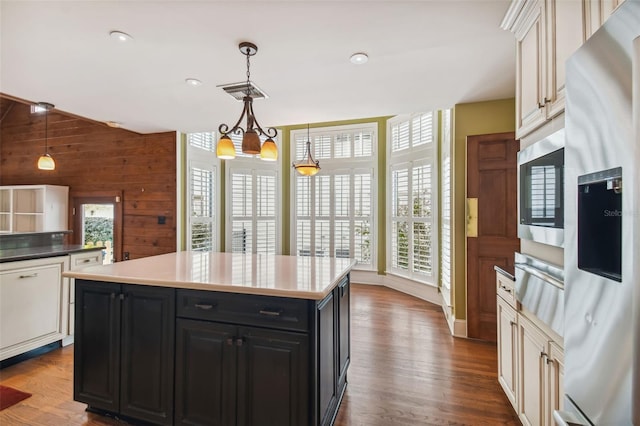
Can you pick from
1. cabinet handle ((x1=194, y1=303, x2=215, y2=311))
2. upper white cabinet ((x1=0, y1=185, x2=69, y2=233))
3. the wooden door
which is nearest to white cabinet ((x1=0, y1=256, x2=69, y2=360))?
cabinet handle ((x1=194, y1=303, x2=215, y2=311))

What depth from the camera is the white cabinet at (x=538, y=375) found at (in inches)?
52.2

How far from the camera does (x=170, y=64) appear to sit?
8.32 ft

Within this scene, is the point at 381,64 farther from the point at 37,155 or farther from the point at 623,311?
the point at 37,155

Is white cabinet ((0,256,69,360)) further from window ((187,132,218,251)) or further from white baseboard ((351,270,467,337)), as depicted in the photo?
white baseboard ((351,270,467,337))

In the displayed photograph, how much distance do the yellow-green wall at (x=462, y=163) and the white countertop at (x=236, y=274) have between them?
1.73 metres

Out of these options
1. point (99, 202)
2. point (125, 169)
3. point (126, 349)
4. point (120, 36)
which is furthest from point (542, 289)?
point (99, 202)

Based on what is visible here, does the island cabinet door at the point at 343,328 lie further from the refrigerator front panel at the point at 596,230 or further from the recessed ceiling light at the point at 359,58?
the recessed ceiling light at the point at 359,58

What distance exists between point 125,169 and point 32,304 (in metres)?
2.83

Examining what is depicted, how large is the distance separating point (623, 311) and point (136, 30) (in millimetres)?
2848

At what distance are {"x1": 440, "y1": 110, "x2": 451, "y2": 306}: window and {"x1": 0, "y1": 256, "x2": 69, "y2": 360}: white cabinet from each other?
426 cm

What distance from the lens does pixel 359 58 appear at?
2381mm

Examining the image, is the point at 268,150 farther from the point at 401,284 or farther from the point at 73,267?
the point at 401,284

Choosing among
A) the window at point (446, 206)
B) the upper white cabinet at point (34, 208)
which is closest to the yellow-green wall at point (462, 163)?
the window at point (446, 206)

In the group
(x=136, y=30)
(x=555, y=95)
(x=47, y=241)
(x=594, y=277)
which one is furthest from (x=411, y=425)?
(x=47, y=241)
